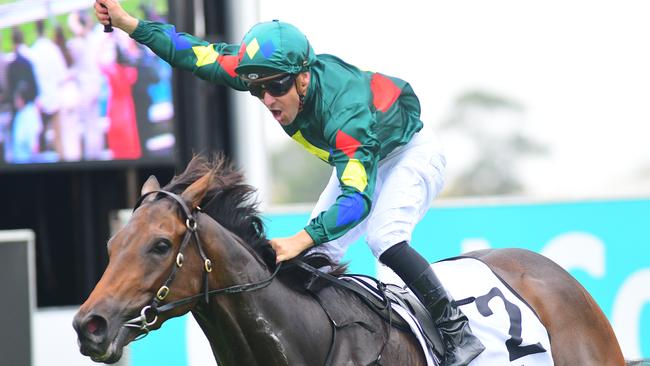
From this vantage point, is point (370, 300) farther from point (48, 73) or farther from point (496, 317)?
point (48, 73)

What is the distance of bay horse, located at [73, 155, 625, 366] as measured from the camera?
3.28 meters

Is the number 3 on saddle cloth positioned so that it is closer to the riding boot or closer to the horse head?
the riding boot

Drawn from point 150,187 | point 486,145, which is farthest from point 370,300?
point 486,145

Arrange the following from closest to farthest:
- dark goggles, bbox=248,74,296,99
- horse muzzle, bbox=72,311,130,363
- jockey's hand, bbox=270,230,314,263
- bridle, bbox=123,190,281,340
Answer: horse muzzle, bbox=72,311,130,363 → bridle, bbox=123,190,281,340 → jockey's hand, bbox=270,230,314,263 → dark goggles, bbox=248,74,296,99

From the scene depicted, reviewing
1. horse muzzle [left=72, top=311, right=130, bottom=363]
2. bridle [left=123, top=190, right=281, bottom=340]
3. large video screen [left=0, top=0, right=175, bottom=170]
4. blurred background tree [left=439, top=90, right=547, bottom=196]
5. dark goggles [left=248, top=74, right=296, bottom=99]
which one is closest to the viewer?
horse muzzle [left=72, top=311, right=130, bottom=363]

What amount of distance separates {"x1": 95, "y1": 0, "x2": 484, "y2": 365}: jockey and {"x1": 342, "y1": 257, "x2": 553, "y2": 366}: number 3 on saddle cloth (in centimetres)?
8

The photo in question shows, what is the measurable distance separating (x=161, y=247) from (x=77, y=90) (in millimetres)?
4528

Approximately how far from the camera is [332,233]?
3.61m

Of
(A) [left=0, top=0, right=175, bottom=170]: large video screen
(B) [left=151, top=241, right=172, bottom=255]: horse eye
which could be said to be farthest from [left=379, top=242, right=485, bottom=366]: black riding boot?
(A) [left=0, top=0, right=175, bottom=170]: large video screen

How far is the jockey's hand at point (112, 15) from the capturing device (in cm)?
395

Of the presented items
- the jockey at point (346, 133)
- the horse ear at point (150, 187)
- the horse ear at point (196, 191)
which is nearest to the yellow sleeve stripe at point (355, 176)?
the jockey at point (346, 133)

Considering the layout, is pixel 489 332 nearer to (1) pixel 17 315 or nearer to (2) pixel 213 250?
(2) pixel 213 250

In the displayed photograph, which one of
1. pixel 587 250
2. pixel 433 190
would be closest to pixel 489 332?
pixel 433 190

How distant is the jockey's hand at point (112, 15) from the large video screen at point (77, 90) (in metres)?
3.65
